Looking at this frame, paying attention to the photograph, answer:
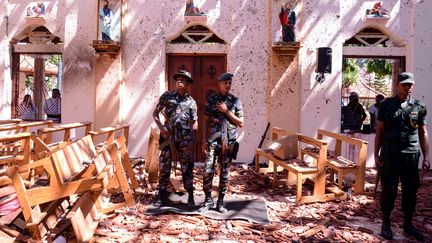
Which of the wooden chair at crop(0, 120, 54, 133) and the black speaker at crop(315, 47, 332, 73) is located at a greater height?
the black speaker at crop(315, 47, 332, 73)

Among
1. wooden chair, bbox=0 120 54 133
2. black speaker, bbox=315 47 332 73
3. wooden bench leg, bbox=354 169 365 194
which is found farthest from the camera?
black speaker, bbox=315 47 332 73

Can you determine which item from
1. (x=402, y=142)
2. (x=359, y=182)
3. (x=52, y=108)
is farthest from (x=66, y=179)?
(x=52, y=108)

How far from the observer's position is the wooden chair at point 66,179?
4195 millimetres

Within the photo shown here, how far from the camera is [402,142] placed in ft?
15.5

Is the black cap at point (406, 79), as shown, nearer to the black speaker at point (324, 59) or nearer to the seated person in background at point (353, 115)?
the black speaker at point (324, 59)

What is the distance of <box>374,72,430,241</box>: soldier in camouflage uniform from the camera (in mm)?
4719

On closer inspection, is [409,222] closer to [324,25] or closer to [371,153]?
[371,153]

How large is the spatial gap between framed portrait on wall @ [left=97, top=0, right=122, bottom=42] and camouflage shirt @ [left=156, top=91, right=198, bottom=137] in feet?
13.4

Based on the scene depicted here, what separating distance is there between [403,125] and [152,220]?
12.1 ft

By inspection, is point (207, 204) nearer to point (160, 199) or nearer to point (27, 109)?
point (160, 199)

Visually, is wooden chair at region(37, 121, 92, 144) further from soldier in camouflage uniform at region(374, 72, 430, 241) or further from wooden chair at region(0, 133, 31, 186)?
soldier in camouflage uniform at region(374, 72, 430, 241)

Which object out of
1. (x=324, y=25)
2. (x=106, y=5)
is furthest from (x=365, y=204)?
(x=106, y=5)

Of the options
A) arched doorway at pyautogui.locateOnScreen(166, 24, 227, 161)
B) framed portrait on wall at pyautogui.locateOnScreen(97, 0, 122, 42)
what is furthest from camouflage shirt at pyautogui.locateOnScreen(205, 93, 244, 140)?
framed portrait on wall at pyautogui.locateOnScreen(97, 0, 122, 42)

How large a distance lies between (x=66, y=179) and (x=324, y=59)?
655 cm
